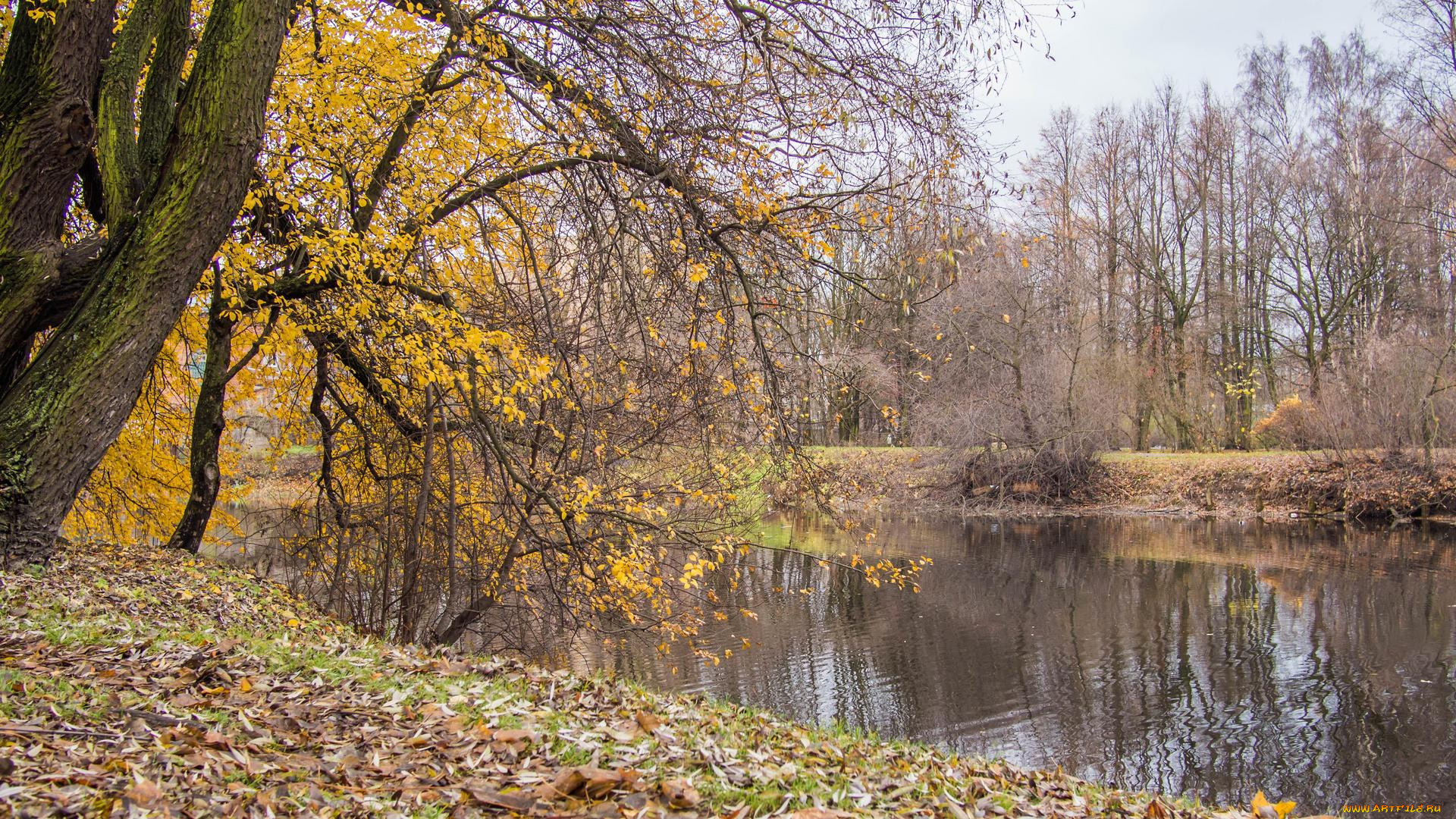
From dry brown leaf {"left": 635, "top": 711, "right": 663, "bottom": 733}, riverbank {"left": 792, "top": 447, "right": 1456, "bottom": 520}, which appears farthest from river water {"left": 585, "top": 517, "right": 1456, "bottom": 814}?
dry brown leaf {"left": 635, "top": 711, "right": 663, "bottom": 733}

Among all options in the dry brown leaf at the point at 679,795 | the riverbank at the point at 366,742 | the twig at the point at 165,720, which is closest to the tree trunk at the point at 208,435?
the riverbank at the point at 366,742

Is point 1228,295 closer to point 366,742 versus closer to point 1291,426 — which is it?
point 1291,426

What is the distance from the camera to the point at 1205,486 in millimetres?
26125

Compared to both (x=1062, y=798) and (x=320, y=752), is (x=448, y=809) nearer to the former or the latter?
(x=320, y=752)

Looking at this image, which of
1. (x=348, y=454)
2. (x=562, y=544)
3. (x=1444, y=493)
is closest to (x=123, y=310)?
(x=562, y=544)

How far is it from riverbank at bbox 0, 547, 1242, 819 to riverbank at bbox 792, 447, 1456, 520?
1502cm

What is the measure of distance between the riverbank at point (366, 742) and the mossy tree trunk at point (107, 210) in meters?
0.84

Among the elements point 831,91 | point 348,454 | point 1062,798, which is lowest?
point 1062,798

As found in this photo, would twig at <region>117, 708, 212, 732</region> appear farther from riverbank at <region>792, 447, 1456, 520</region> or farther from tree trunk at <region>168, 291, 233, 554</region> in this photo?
riverbank at <region>792, 447, 1456, 520</region>

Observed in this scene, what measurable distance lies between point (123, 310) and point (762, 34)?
4.11 m

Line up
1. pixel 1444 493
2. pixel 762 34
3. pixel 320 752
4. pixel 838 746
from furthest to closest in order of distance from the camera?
1. pixel 1444 493
2. pixel 762 34
3. pixel 838 746
4. pixel 320 752

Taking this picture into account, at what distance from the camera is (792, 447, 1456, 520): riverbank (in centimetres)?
2205

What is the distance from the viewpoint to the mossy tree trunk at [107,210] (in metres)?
4.57

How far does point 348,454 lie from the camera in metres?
9.47
